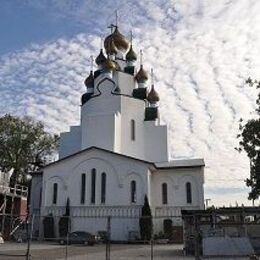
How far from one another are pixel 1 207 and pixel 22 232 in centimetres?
490

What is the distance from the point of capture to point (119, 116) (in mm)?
50344

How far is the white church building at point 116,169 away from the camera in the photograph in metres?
41.8

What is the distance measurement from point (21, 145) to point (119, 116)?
49.4 feet

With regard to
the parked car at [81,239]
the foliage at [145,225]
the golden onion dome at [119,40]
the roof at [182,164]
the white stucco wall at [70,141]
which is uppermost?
the golden onion dome at [119,40]

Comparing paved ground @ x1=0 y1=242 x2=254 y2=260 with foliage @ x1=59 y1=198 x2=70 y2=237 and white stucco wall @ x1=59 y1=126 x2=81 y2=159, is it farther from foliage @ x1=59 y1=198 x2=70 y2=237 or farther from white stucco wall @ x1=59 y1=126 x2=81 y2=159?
white stucco wall @ x1=59 y1=126 x2=81 y2=159

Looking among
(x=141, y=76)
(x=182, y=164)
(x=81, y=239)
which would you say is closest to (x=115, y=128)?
(x=182, y=164)

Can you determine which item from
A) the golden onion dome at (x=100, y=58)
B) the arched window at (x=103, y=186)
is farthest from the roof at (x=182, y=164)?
the golden onion dome at (x=100, y=58)

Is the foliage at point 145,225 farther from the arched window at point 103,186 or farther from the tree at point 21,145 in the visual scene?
the tree at point 21,145

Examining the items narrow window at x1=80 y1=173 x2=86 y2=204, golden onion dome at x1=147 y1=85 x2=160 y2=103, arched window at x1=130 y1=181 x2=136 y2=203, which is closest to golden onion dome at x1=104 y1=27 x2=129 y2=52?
golden onion dome at x1=147 y1=85 x2=160 y2=103

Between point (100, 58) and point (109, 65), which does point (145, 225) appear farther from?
point (100, 58)

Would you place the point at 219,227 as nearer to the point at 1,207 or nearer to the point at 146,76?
the point at 1,207

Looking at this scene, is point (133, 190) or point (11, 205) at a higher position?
point (133, 190)

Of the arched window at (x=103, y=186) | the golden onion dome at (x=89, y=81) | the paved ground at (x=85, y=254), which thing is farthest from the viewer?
the golden onion dome at (x=89, y=81)

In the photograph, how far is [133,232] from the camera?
40.1 m
